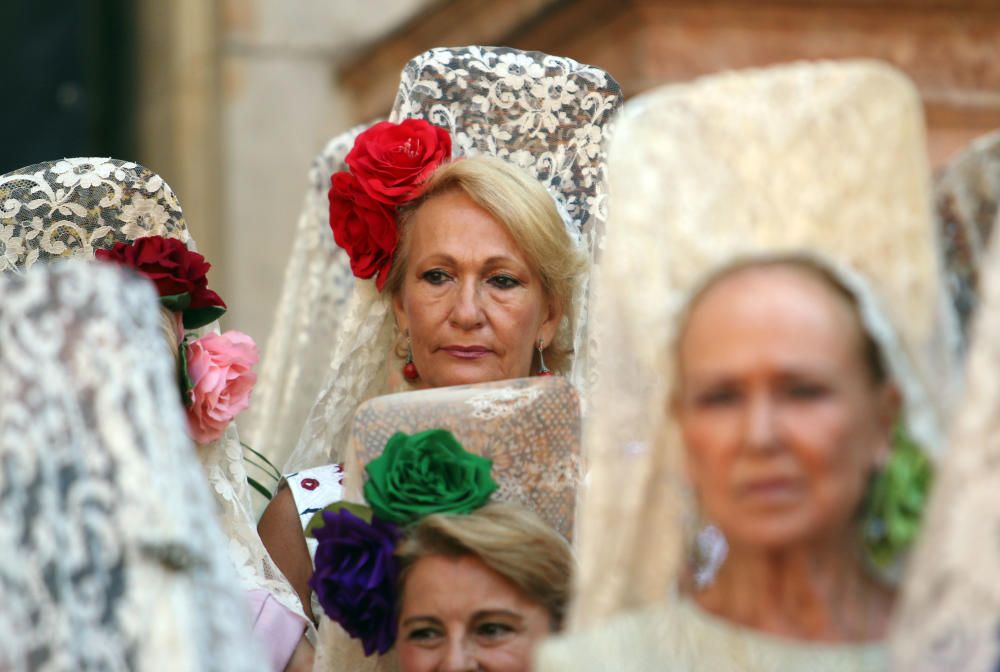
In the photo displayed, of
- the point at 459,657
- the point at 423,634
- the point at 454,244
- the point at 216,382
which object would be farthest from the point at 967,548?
the point at 454,244

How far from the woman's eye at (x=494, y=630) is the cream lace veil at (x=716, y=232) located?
73 centimetres

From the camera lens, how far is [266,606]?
4.52m

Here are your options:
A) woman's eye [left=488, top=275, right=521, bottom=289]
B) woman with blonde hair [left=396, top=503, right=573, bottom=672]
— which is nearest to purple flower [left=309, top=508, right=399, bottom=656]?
woman with blonde hair [left=396, top=503, right=573, bottom=672]

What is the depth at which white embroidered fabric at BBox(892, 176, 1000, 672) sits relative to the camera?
285 cm

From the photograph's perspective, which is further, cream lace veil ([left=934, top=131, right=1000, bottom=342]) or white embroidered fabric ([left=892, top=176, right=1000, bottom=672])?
cream lace veil ([left=934, top=131, right=1000, bottom=342])

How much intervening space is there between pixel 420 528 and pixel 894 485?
118 cm

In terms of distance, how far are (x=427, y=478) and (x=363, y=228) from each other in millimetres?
1459

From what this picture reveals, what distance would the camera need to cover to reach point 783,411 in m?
3.04

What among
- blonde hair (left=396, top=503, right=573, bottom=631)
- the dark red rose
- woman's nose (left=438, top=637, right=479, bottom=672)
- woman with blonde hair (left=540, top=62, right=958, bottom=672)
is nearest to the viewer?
woman with blonde hair (left=540, top=62, right=958, bottom=672)

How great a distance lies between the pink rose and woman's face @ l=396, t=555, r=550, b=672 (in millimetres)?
863

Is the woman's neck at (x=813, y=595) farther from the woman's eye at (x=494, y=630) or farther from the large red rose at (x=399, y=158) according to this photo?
the large red rose at (x=399, y=158)

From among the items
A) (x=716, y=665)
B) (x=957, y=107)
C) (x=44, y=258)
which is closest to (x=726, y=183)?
(x=716, y=665)

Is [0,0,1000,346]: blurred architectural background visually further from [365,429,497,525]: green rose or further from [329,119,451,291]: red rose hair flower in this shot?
[365,429,497,525]: green rose

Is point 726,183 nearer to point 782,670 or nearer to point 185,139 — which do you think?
point 782,670
